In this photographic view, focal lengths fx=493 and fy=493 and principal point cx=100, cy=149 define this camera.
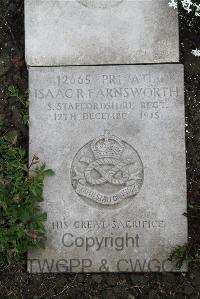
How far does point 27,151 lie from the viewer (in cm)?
414

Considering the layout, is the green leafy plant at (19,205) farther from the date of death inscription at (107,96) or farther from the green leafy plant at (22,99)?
the date of death inscription at (107,96)

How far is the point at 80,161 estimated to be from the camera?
4039 mm

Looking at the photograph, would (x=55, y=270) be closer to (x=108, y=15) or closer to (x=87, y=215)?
(x=87, y=215)

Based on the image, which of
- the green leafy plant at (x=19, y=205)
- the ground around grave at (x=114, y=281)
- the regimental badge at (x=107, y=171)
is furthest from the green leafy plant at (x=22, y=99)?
the regimental badge at (x=107, y=171)

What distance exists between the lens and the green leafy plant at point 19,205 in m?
3.86

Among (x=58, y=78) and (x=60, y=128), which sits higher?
(x=58, y=78)

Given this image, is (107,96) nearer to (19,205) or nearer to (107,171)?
(107,171)

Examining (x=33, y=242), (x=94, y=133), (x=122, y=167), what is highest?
(x=94, y=133)

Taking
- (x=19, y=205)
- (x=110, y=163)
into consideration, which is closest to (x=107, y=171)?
(x=110, y=163)

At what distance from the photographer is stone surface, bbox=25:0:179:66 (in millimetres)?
4137

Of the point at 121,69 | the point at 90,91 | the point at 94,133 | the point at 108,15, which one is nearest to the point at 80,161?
the point at 94,133

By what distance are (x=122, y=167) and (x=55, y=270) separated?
997mm

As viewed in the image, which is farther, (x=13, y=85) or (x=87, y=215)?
(x=13, y=85)

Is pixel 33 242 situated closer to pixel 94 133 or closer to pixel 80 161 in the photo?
pixel 80 161
